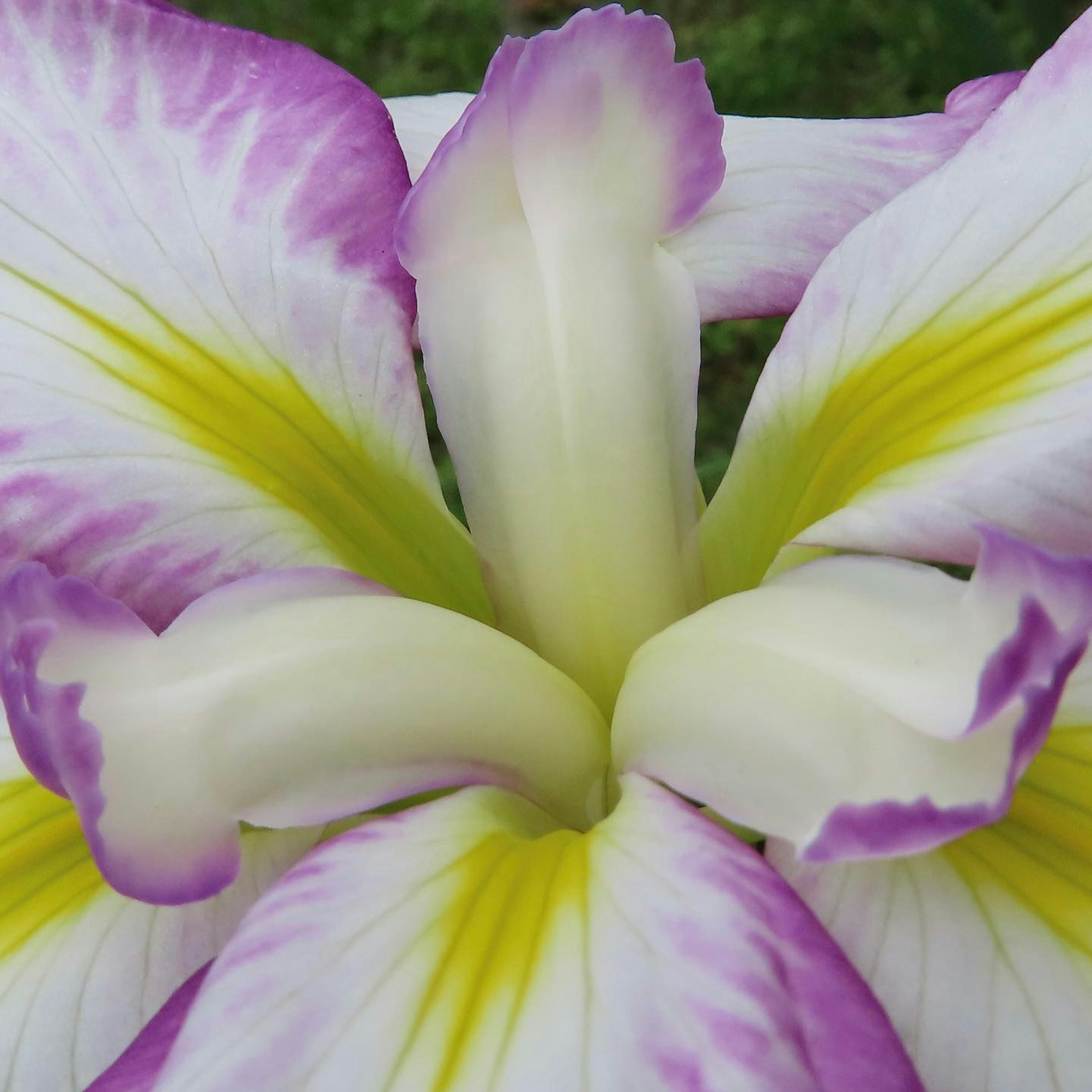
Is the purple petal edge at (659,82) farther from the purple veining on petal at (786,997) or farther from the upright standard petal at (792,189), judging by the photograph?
the purple veining on petal at (786,997)

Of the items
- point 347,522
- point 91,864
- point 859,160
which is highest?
point 859,160

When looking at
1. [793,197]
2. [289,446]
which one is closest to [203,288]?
[289,446]

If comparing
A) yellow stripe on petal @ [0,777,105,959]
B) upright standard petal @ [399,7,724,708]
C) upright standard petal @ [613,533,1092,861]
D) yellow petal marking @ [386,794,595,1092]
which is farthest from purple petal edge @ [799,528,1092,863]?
yellow stripe on petal @ [0,777,105,959]

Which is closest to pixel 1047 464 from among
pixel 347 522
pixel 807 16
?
pixel 347 522

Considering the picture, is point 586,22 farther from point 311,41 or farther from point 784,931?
point 311,41

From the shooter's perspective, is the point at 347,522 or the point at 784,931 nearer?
the point at 784,931
